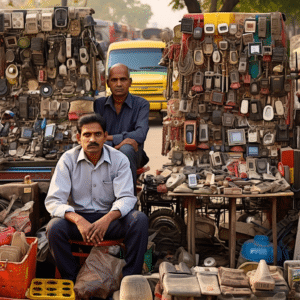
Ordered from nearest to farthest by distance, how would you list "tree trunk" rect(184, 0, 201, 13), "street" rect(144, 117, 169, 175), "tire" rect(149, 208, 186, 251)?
1. "tire" rect(149, 208, 186, 251)
2. "street" rect(144, 117, 169, 175)
3. "tree trunk" rect(184, 0, 201, 13)

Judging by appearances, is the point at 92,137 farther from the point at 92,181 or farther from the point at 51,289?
the point at 51,289

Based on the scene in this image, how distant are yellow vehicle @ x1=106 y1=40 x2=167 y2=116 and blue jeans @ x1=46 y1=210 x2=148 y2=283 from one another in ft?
28.5

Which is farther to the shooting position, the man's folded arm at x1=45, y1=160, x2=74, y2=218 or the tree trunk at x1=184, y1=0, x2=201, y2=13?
the tree trunk at x1=184, y1=0, x2=201, y2=13

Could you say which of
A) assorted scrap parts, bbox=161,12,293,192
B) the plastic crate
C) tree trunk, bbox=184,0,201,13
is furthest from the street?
the plastic crate

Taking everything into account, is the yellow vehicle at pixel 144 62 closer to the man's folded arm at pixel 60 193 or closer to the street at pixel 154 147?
the street at pixel 154 147

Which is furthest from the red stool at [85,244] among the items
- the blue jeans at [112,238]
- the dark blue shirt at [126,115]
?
the dark blue shirt at [126,115]

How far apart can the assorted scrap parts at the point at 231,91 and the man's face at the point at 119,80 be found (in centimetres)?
99

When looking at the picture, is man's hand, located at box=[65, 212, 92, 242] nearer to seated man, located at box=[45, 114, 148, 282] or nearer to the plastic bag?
seated man, located at box=[45, 114, 148, 282]

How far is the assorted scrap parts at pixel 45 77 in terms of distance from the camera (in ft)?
22.0

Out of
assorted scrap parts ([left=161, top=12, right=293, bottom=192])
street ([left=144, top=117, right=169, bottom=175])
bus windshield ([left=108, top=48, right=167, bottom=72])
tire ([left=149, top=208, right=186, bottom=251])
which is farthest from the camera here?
bus windshield ([left=108, top=48, right=167, bottom=72])

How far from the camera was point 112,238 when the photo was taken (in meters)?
3.96

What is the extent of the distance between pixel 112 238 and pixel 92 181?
501mm

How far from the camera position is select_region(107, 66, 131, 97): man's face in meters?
4.91

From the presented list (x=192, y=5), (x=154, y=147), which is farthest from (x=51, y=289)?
(x=192, y=5)
